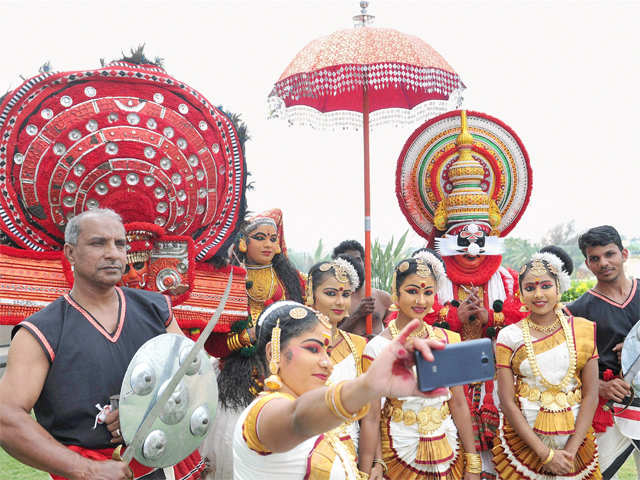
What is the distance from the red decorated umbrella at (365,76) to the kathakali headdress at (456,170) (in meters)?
0.28

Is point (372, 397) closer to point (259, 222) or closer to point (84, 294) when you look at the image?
point (84, 294)

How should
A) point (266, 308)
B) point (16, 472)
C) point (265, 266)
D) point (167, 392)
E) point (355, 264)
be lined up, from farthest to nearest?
point (16, 472), point (265, 266), point (355, 264), point (266, 308), point (167, 392)

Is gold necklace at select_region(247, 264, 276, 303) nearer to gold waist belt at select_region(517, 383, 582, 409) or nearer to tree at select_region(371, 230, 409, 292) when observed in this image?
gold waist belt at select_region(517, 383, 582, 409)

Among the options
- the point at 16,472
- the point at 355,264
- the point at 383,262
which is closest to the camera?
the point at 355,264

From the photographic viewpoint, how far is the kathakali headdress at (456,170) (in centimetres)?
469

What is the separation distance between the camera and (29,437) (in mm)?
2232

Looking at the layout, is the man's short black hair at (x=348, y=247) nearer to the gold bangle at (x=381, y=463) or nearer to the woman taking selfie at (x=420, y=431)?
the woman taking selfie at (x=420, y=431)

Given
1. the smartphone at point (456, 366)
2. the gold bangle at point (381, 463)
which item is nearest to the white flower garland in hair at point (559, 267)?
the gold bangle at point (381, 463)

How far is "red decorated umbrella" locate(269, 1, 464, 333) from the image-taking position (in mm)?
4305

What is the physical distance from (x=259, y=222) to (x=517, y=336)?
2236 mm

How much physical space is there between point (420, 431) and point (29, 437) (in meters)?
2.07

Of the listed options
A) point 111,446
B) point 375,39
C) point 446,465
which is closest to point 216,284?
point 111,446

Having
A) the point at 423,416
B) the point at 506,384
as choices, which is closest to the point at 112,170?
the point at 423,416

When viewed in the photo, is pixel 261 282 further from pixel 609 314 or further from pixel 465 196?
pixel 609 314
